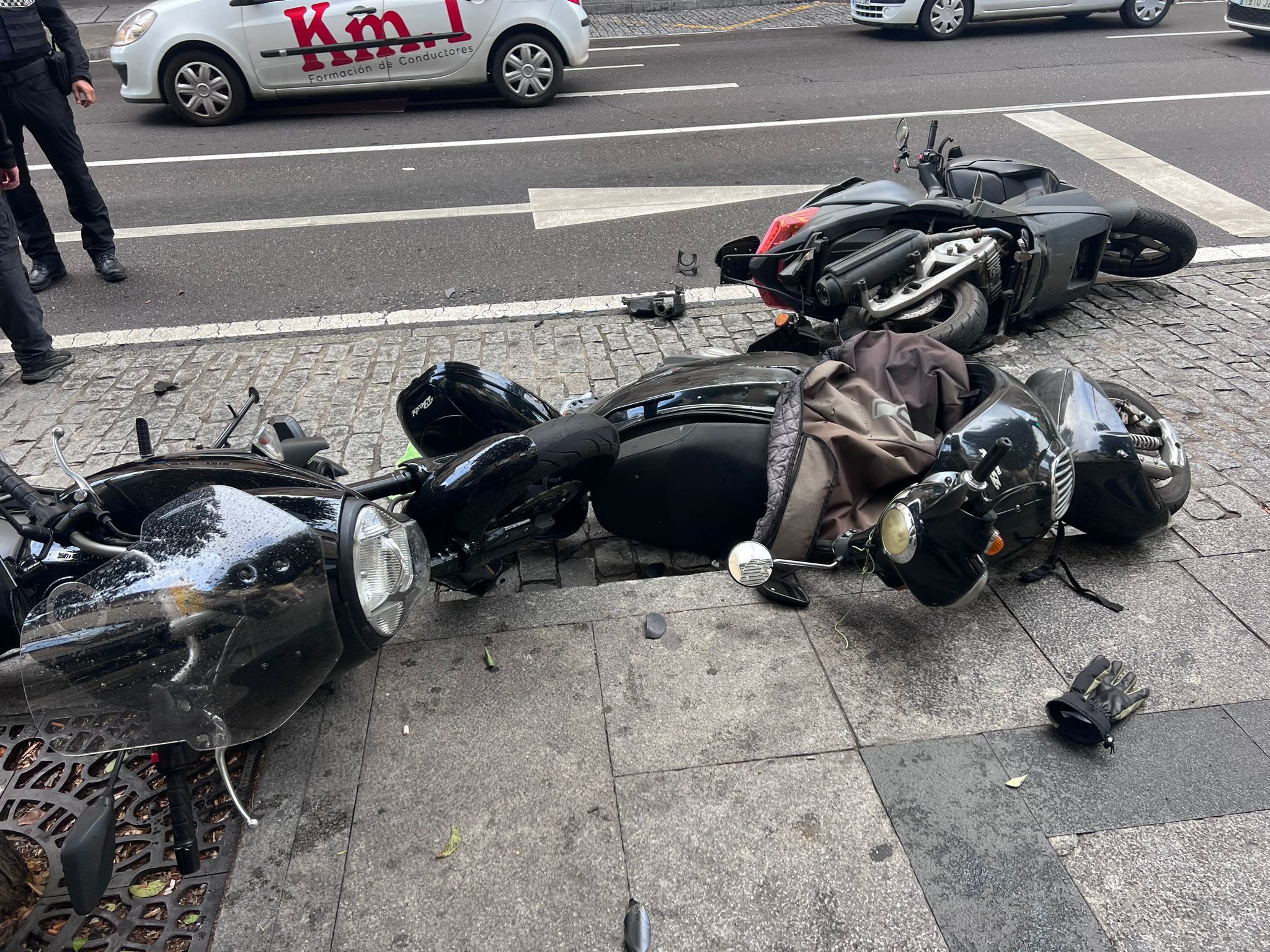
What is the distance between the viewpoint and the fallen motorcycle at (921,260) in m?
4.38

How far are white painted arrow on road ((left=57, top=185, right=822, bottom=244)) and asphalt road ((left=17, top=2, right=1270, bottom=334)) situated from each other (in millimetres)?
112

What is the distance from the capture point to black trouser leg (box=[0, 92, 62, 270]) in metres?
5.57

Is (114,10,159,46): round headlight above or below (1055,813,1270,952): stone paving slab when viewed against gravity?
above

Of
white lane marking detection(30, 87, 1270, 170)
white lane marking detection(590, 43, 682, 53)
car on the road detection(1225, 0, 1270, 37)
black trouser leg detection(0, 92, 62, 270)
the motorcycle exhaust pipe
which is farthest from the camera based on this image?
white lane marking detection(590, 43, 682, 53)

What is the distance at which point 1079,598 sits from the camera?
293 cm

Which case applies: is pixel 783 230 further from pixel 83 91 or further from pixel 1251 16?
pixel 1251 16

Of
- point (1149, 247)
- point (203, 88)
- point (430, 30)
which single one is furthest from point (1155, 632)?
point (203, 88)

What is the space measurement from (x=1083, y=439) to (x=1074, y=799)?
4.09 ft

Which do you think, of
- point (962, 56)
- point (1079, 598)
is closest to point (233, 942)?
point (1079, 598)

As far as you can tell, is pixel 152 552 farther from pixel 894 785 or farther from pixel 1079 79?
pixel 1079 79

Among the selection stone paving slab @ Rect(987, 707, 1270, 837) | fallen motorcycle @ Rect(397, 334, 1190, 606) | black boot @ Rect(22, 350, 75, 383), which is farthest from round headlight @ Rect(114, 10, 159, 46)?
stone paving slab @ Rect(987, 707, 1270, 837)

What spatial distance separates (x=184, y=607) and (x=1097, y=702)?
2.33 metres

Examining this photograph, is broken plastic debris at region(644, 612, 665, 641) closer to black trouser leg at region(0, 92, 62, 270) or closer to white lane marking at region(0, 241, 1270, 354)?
white lane marking at region(0, 241, 1270, 354)

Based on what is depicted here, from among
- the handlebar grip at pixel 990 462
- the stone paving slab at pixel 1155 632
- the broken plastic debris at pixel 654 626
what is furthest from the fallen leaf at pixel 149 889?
the stone paving slab at pixel 1155 632
